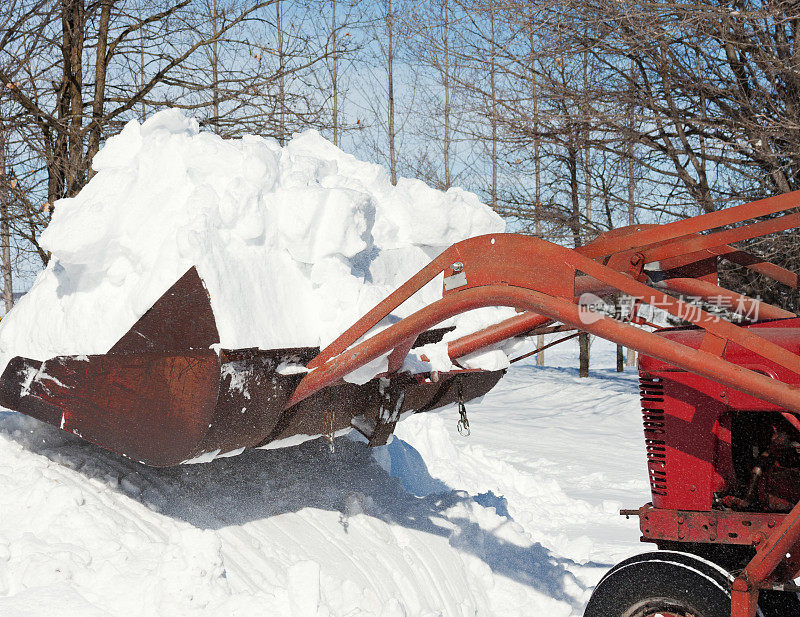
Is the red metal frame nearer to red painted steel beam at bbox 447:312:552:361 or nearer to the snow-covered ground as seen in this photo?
red painted steel beam at bbox 447:312:552:361

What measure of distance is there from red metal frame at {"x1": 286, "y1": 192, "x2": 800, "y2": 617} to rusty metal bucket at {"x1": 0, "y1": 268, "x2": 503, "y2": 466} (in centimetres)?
17

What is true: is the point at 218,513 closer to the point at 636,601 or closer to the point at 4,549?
the point at 4,549

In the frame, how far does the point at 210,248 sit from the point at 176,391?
604 millimetres

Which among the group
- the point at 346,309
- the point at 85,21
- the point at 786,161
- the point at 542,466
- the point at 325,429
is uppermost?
the point at 85,21

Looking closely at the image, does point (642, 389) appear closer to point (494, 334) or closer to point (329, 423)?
point (494, 334)

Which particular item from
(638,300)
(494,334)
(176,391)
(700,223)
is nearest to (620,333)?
(638,300)

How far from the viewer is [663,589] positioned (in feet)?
8.40

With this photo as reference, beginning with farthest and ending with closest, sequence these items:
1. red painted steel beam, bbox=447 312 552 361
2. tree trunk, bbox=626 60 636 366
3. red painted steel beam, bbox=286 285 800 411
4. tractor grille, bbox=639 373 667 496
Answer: tree trunk, bbox=626 60 636 366, red painted steel beam, bbox=447 312 552 361, tractor grille, bbox=639 373 667 496, red painted steel beam, bbox=286 285 800 411

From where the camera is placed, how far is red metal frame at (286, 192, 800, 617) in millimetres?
2215

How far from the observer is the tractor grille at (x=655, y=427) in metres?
2.83

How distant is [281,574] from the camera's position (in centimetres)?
315

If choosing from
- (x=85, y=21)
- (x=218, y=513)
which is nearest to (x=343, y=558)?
(x=218, y=513)

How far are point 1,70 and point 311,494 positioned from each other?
4527mm

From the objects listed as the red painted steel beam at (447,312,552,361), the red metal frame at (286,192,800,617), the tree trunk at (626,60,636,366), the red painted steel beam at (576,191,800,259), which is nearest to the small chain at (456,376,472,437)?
the red painted steel beam at (447,312,552,361)
